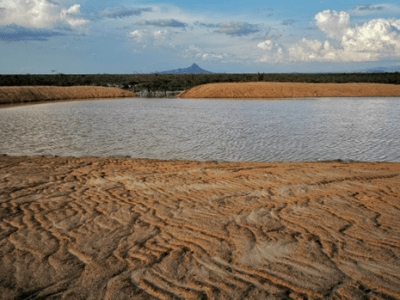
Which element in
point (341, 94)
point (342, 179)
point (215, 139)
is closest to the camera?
point (342, 179)

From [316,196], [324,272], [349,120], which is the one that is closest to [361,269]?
[324,272]

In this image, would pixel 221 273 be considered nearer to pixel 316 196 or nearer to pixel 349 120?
pixel 316 196

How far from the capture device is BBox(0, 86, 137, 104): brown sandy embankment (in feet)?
113

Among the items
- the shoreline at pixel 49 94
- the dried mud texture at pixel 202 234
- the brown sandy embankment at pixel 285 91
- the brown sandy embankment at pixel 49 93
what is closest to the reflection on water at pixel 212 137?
the dried mud texture at pixel 202 234

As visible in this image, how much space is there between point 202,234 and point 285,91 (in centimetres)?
3588

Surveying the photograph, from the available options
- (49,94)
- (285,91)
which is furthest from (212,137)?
(49,94)

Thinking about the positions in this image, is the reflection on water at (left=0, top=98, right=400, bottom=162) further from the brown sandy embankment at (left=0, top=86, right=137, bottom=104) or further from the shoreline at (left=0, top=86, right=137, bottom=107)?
the brown sandy embankment at (left=0, top=86, right=137, bottom=104)

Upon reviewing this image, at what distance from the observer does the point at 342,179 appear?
806 cm

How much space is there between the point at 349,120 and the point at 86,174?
47.7 ft

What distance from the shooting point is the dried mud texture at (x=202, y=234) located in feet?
13.5

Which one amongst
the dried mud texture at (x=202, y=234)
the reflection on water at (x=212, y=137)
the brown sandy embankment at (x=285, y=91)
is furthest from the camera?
the brown sandy embankment at (x=285, y=91)

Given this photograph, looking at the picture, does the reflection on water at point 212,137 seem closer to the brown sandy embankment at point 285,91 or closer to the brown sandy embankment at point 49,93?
the brown sandy embankment at point 49,93

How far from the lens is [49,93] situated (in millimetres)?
39219

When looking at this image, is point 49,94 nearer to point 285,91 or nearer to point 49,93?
point 49,93
